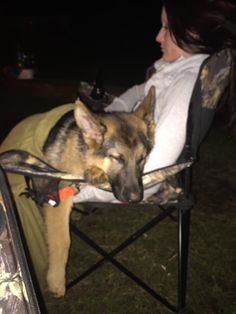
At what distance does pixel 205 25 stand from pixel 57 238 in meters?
1.51

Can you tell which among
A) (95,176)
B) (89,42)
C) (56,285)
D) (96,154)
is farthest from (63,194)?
(89,42)

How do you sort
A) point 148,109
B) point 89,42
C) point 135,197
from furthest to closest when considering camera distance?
point 89,42 < point 148,109 < point 135,197

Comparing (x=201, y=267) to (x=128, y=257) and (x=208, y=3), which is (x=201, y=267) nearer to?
(x=128, y=257)

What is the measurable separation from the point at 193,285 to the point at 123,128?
135 cm

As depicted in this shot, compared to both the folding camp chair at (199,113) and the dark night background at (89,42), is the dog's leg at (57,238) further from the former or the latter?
the dark night background at (89,42)

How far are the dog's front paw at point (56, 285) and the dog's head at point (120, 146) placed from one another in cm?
75

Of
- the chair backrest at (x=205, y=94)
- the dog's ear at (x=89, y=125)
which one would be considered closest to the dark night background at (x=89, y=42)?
the dog's ear at (x=89, y=125)

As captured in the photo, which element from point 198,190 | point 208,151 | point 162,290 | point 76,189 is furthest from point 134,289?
point 208,151

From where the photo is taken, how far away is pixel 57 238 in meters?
2.30

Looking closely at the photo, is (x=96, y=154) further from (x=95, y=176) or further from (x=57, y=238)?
(x=57, y=238)

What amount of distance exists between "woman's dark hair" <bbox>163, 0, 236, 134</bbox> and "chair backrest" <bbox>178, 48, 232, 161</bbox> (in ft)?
0.27

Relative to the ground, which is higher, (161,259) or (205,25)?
(205,25)

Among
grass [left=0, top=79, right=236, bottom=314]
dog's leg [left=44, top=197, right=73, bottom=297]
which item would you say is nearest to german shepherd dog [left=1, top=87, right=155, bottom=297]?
dog's leg [left=44, top=197, right=73, bottom=297]

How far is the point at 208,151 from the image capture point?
4949mm
